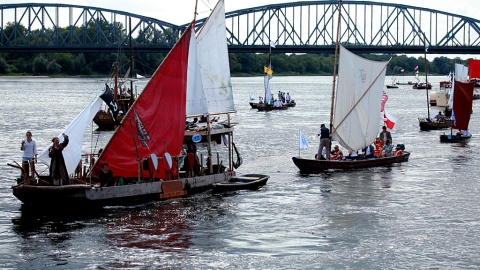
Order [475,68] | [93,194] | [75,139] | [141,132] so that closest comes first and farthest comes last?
[93,194]
[75,139]
[141,132]
[475,68]

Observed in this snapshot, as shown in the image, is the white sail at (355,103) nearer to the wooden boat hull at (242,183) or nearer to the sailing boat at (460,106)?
the wooden boat hull at (242,183)

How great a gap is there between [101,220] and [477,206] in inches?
606

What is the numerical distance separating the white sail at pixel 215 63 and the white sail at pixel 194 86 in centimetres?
152

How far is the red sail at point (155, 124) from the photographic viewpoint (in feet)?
117

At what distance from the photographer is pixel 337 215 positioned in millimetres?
35094

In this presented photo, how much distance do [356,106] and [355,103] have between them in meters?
0.17

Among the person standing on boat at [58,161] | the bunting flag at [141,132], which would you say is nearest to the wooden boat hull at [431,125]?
the bunting flag at [141,132]

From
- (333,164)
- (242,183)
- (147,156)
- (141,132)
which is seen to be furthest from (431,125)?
(141,132)

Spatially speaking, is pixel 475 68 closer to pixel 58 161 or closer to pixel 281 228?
pixel 281 228

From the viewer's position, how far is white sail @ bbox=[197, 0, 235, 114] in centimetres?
4091

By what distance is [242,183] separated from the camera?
133 feet

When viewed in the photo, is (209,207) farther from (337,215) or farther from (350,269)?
(350,269)

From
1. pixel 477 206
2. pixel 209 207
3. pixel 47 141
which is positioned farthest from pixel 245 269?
pixel 47 141

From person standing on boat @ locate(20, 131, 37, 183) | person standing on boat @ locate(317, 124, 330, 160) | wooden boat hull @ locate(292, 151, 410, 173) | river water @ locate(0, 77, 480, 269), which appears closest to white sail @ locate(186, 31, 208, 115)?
river water @ locate(0, 77, 480, 269)
